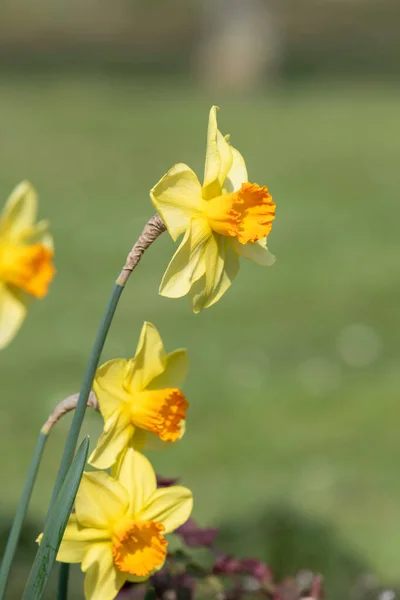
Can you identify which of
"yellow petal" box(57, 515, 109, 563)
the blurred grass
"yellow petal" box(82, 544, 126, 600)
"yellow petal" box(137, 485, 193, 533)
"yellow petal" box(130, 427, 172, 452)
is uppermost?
"yellow petal" box(130, 427, 172, 452)

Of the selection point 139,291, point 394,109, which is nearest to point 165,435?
point 139,291

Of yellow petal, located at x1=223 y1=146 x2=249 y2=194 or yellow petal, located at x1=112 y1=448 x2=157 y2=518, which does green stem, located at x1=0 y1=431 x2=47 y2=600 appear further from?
yellow petal, located at x1=223 y1=146 x2=249 y2=194

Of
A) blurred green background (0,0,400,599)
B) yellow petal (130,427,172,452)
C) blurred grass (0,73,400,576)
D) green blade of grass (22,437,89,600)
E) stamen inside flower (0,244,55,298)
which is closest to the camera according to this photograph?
green blade of grass (22,437,89,600)

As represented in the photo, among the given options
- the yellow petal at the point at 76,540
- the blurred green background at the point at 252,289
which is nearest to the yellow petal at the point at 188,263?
the yellow petal at the point at 76,540

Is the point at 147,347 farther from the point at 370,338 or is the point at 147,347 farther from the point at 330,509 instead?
the point at 370,338

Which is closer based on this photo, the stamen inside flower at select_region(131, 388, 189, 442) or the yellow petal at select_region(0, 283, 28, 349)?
the stamen inside flower at select_region(131, 388, 189, 442)

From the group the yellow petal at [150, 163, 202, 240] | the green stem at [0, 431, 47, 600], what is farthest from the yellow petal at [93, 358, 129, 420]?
the yellow petal at [150, 163, 202, 240]

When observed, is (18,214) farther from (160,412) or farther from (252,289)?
(252,289)
